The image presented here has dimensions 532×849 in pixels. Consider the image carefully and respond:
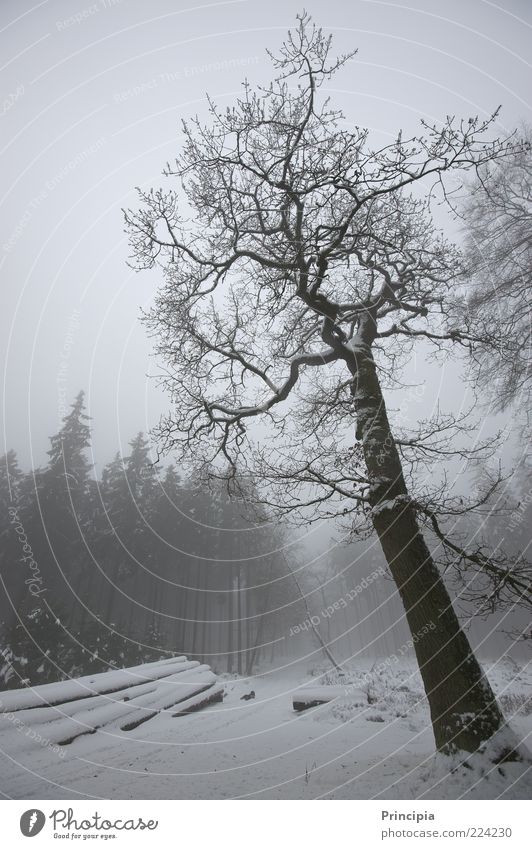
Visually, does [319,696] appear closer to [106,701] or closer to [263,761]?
[106,701]

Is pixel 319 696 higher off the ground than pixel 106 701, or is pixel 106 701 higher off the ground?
pixel 106 701

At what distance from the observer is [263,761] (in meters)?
5.03

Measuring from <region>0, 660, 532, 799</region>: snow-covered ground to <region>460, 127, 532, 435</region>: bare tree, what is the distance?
5536mm

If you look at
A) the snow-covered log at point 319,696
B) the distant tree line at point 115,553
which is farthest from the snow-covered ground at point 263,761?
the distant tree line at point 115,553

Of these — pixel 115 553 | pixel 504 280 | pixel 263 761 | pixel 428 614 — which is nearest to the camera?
pixel 428 614

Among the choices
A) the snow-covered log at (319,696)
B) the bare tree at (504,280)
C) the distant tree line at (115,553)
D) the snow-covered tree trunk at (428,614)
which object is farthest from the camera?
the distant tree line at (115,553)

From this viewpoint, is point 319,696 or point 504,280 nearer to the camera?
point 504,280

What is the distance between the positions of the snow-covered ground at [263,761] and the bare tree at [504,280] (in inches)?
218

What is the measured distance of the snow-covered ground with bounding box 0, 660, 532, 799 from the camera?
350cm

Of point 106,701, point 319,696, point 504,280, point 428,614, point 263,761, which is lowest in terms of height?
point 319,696

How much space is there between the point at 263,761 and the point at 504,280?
29.3 ft

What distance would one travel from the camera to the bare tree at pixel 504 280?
6.31 m

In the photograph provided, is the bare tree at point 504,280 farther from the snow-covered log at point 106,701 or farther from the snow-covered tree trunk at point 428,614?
the snow-covered log at point 106,701

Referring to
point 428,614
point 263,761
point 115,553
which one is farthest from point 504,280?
point 115,553
